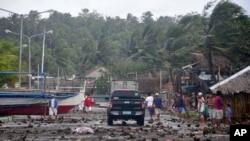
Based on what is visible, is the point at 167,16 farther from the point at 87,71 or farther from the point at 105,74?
the point at 105,74

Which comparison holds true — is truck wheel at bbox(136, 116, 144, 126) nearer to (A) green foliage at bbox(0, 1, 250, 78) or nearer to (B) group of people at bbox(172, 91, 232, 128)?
(B) group of people at bbox(172, 91, 232, 128)

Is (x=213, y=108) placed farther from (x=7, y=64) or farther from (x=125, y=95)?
(x=7, y=64)

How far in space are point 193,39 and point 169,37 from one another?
426 inches

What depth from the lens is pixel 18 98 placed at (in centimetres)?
3055

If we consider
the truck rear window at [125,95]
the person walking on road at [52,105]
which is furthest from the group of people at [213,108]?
the person walking on road at [52,105]

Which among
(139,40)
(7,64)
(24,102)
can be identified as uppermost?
(139,40)

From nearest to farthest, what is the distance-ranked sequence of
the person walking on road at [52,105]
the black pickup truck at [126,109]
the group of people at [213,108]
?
the group of people at [213,108] < the black pickup truck at [126,109] < the person walking on road at [52,105]

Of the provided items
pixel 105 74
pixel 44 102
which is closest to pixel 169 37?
pixel 105 74

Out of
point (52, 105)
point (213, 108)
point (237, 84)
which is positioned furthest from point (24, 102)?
point (237, 84)

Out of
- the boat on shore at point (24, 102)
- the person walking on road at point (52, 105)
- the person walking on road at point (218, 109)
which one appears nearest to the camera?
the person walking on road at point (218, 109)

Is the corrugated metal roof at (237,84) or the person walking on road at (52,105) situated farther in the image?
the person walking on road at (52,105)

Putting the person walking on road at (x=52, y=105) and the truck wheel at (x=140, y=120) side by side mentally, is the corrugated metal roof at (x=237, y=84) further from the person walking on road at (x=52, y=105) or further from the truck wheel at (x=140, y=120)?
the person walking on road at (x=52, y=105)

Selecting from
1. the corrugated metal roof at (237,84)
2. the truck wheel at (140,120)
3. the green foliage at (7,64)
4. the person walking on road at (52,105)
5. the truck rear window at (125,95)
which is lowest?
the truck wheel at (140,120)

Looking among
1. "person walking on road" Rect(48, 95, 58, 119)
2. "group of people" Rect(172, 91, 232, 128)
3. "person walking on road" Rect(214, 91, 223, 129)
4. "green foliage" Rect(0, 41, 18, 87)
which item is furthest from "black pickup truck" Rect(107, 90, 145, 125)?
"green foliage" Rect(0, 41, 18, 87)
